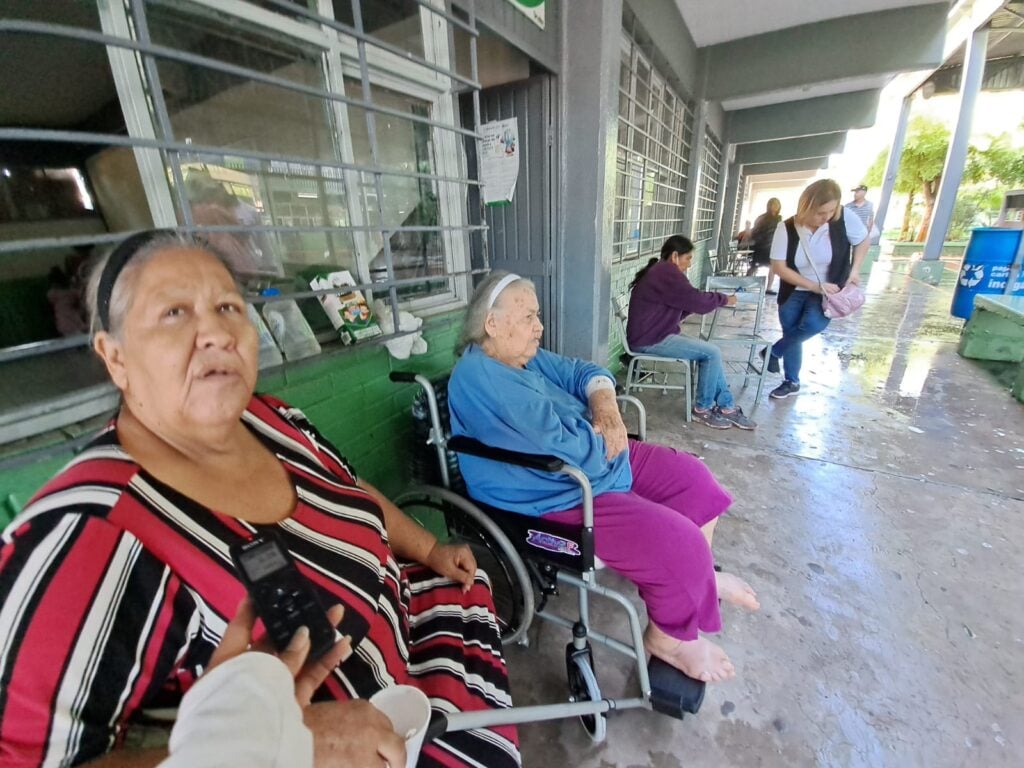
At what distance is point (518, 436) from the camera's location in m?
1.29

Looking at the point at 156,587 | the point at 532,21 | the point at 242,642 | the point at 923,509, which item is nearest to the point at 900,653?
the point at 923,509

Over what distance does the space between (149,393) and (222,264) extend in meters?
0.26

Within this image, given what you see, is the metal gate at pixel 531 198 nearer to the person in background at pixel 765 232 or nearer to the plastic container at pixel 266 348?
the plastic container at pixel 266 348

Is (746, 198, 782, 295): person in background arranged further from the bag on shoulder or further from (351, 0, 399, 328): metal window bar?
(351, 0, 399, 328): metal window bar

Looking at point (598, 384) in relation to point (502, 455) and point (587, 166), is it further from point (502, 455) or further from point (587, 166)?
point (587, 166)

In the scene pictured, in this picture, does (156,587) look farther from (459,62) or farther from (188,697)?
(459,62)

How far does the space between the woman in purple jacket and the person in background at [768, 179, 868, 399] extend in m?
0.59

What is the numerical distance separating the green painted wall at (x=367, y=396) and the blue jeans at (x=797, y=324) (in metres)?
2.82

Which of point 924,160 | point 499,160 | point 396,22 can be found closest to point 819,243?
point 499,160

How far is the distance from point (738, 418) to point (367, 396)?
253 cm

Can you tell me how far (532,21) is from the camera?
1972 millimetres

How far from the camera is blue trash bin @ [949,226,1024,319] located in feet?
16.8

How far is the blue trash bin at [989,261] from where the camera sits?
16.8 feet

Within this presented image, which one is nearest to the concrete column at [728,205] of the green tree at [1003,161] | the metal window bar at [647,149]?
the metal window bar at [647,149]
